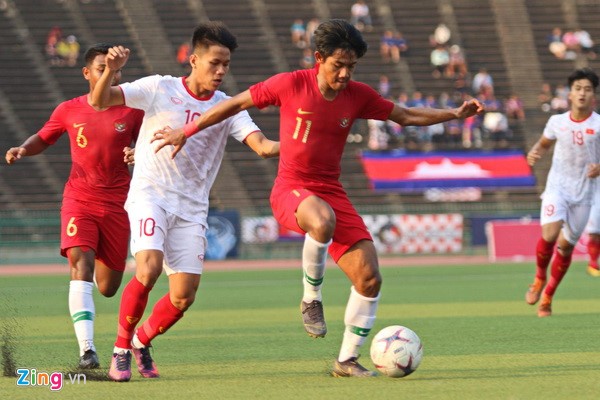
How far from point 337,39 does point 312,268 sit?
1.70 meters

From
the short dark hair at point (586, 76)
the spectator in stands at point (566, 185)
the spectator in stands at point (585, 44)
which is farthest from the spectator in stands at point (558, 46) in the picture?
the short dark hair at point (586, 76)

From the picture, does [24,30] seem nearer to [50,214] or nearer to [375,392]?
[50,214]

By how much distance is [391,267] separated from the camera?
27.1 m

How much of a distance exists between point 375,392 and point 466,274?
16.6m

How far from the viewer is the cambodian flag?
118ft

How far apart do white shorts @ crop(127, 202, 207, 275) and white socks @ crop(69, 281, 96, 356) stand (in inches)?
32.7

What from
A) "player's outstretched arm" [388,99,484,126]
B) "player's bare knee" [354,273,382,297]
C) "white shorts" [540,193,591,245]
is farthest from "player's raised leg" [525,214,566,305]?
"player's bare knee" [354,273,382,297]

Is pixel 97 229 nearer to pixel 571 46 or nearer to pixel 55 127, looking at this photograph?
pixel 55 127

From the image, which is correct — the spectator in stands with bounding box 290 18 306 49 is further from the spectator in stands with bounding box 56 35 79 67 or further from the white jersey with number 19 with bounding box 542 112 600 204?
the white jersey with number 19 with bounding box 542 112 600 204

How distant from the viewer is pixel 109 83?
859 centimetres

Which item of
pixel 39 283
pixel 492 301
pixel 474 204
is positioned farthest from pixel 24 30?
pixel 492 301

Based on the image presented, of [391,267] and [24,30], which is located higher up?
[24,30]

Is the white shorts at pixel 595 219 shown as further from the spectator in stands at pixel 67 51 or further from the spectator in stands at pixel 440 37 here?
the spectator in stands at pixel 440 37

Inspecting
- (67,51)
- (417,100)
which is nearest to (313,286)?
(417,100)
